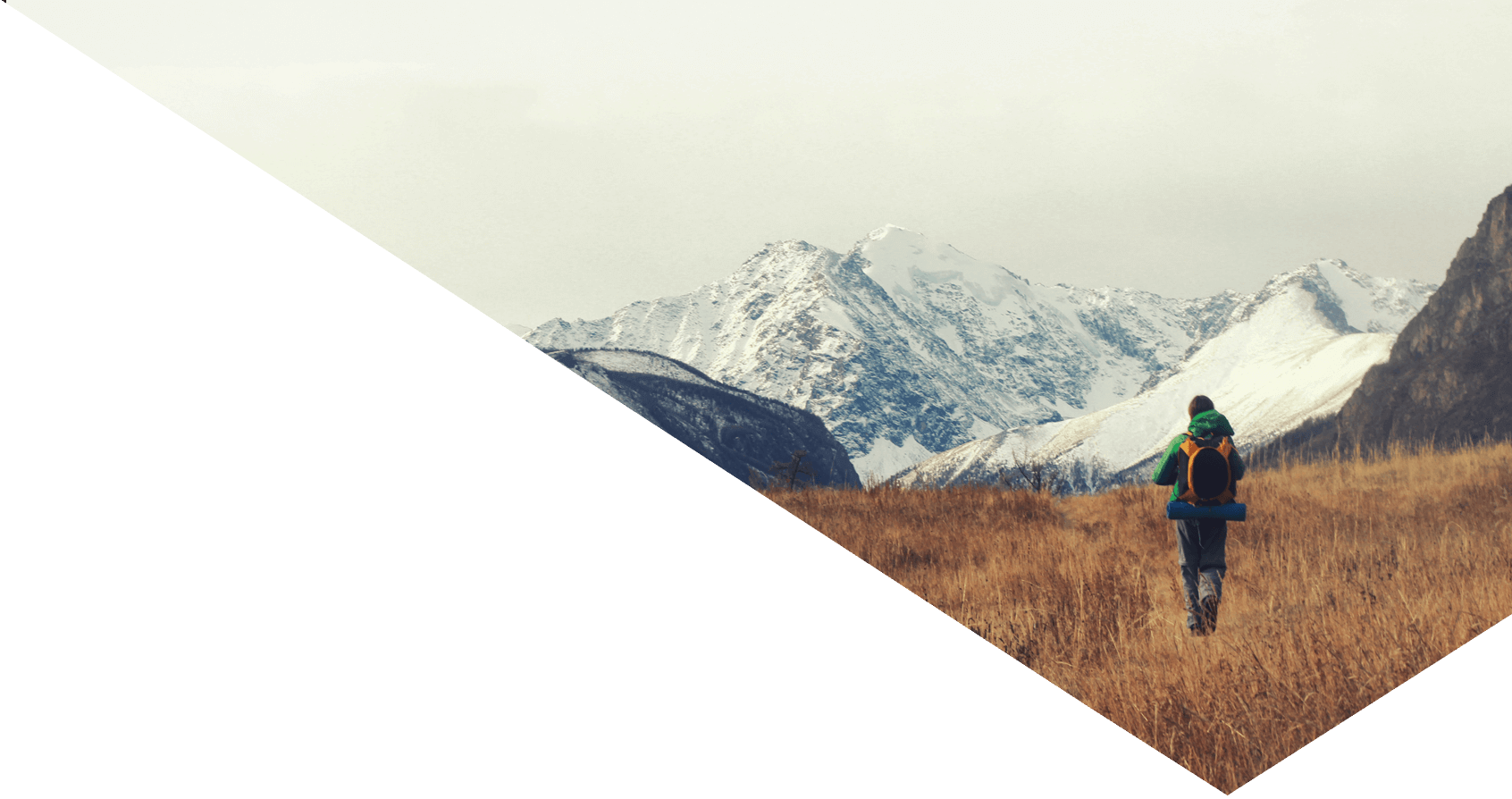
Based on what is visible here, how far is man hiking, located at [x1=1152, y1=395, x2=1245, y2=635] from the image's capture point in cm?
599

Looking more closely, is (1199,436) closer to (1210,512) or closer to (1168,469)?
(1168,469)

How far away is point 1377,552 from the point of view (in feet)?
24.6

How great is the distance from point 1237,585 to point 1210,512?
1.59m

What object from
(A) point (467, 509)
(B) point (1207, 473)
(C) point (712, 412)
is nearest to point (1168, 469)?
(B) point (1207, 473)

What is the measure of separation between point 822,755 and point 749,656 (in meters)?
0.13

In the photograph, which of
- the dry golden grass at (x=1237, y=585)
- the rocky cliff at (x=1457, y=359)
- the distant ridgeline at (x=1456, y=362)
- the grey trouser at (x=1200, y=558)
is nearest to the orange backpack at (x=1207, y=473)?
the grey trouser at (x=1200, y=558)

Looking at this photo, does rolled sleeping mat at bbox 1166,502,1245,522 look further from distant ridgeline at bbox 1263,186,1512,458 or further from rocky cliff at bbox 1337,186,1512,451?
rocky cliff at bbox 1337,186,1512,451

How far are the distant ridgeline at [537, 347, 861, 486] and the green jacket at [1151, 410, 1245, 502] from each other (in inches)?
4585

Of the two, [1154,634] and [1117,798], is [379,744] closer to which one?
[1117,798]

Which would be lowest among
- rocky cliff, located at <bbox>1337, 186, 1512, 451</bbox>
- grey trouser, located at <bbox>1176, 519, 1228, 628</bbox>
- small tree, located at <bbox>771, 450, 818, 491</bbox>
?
grey trouser, located at <bbox>1176, 519, 1228, 628</bbox>

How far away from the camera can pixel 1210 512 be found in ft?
19.4

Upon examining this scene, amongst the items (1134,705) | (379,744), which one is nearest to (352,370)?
(379,744)

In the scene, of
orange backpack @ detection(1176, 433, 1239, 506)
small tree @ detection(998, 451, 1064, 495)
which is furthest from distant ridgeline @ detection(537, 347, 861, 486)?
orange backpack @ detection(1176, 433, 1239, 506)

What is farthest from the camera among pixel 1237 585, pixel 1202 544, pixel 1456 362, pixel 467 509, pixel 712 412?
pixel 712 412
